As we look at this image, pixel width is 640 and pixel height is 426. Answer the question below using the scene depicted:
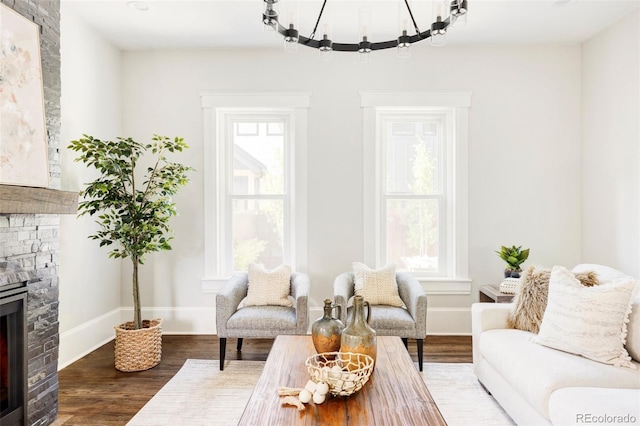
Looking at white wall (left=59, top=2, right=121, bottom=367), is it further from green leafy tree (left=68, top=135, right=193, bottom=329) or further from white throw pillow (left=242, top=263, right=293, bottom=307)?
white throw pillow (left=242, top=263, right=293, bottom=307)

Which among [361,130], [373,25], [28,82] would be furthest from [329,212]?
[28,82]

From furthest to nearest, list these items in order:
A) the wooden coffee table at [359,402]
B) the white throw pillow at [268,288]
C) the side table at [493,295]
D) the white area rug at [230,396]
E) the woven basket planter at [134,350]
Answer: the white throw pillow at [268,288] → the side table at [493,295] → the woven basket planter at [134,350] → the white area rug at [230,396] → the wooden coffee table at [359,402]

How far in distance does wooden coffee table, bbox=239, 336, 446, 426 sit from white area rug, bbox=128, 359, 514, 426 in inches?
21.4

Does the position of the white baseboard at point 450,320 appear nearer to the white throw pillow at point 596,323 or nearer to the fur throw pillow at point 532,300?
the fur throw pillow at point 532,300

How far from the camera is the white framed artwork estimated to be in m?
1.98

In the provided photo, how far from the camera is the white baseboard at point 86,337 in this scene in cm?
316

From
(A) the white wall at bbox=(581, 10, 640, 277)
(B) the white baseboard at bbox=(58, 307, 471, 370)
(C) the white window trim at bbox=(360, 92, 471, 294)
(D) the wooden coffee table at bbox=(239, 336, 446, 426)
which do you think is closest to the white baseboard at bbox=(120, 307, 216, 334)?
(B) the white baseboard at bbox=(58, 307, 471, 370)

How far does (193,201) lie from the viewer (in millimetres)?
4004

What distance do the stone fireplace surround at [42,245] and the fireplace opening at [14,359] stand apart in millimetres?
36

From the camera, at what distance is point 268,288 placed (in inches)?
135

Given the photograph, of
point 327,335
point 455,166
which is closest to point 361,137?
point 455,166

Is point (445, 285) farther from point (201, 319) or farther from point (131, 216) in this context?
point (131, 216)

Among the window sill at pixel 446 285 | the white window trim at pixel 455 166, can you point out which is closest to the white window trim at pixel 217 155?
the white window trim at pixel 455 166

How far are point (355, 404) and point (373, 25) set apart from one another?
124 inches
